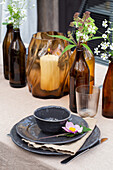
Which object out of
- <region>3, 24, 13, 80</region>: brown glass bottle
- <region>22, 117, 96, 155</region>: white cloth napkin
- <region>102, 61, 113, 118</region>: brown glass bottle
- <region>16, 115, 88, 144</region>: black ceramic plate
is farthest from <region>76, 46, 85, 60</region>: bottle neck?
<region>3, 24, 13, 80</region>: brown glass bottle

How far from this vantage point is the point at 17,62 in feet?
4.59

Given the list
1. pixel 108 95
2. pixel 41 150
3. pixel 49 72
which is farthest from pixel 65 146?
pixel 49 72

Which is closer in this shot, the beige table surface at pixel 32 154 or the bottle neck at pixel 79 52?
the beige table surface at pixel 32 154

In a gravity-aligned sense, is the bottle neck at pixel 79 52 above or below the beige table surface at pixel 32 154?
above

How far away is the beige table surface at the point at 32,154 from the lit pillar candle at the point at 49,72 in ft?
0.22

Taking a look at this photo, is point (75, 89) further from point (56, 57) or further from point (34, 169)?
point (34, 169)

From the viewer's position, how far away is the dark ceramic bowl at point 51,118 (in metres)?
0.95

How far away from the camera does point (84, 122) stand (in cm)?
104

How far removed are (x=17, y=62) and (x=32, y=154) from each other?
593 millimetres

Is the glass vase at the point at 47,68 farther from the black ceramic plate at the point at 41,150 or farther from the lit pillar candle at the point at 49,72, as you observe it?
the black ceramic plate at the point at 41,150

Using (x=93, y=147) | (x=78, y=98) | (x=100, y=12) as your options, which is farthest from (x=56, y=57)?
(x=100, y=12)

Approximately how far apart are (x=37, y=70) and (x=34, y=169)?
52 cm

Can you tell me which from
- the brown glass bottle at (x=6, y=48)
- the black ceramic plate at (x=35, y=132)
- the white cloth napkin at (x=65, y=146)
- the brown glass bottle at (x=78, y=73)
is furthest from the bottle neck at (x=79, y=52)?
the brown glass bottle at (x=6, y=48)

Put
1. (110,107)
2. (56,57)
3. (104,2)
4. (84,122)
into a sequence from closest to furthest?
(84,122), (110,107), (56,57), (104,2)
